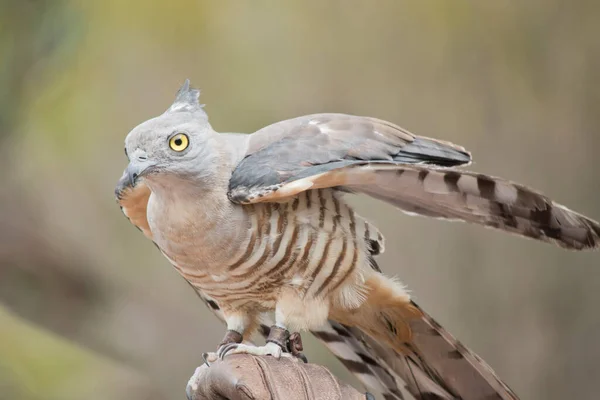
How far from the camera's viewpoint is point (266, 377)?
1.27 m

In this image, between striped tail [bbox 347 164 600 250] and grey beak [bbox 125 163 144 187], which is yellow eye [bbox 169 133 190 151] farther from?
striped tail [bbox 347 164 600 250]

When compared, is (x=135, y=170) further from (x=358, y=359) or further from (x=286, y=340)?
(x=358, y=359)

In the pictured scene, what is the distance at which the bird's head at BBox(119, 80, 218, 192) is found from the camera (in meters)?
1.25

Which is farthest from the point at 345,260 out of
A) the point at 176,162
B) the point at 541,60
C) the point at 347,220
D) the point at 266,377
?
the point at 541,60

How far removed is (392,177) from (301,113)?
1.45 meters

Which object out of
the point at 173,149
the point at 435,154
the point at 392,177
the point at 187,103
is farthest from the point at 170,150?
the point at 435,154

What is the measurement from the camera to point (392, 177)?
1.33 metres

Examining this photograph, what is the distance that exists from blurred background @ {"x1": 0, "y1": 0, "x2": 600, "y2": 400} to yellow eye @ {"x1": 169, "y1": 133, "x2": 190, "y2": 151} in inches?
56.3

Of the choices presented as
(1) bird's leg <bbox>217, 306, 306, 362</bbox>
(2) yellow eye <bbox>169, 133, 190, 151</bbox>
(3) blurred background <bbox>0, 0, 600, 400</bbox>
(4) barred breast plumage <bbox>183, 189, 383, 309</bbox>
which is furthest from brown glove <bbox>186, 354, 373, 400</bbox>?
(3) blurred background <bbox>0, 0, 600, 400</bbox>

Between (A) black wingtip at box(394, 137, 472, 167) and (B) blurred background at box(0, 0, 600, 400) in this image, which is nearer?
(A) black wingtip at box(394, 137, 472, 167)

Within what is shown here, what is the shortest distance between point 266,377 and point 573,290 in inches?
69.6

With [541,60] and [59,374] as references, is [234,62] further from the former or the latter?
[59,374]

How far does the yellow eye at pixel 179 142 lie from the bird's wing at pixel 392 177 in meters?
0.12

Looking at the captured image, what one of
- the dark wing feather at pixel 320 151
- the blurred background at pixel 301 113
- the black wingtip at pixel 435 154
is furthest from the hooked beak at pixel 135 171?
the blurred background at pixel 301 113
